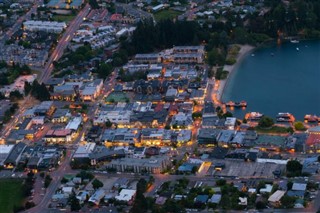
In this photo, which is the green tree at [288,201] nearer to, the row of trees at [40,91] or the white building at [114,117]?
the white building at [114,117]

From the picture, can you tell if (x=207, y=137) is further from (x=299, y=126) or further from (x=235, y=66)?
(x=235, y=66)

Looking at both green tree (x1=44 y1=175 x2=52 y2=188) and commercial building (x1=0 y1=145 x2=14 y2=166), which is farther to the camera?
commercial building (x1=0 y1=145 x2=14 y2=166)

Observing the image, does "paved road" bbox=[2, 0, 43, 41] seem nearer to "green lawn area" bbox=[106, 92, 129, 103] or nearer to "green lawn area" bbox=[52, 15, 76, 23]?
"green lawn area" bbox=[52, 15, 76, 23]

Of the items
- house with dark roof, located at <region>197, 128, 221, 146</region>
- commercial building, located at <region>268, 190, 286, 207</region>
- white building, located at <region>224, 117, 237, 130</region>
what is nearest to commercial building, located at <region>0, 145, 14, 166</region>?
house with dark roof, located at <region>197, 128, 221, 146</region>

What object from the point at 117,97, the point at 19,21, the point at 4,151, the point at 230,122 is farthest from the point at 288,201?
the point at 19,21

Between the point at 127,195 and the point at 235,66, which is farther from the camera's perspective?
the point at 235,66

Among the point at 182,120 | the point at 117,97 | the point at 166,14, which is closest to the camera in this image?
the point at 182,120
